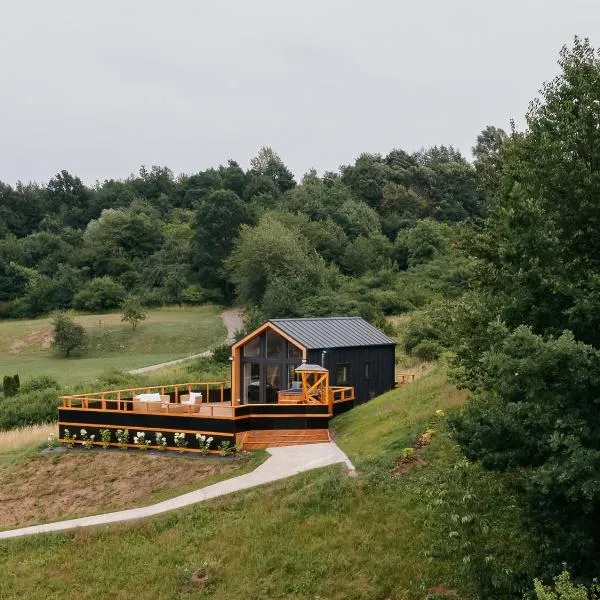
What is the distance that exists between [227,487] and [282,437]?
12.5 ft

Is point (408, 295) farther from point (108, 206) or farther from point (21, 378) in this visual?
point (108, 206)

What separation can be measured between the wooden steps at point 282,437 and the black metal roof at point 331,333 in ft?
10.6

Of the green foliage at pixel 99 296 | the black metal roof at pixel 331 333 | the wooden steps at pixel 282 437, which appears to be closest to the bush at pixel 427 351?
the black metal roof at pixel 331 333

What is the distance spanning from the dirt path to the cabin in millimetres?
18814

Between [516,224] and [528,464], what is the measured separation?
3.33 meters

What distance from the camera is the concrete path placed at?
1745 centimetres

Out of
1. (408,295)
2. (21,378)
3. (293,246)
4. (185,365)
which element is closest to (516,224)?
(185,365)

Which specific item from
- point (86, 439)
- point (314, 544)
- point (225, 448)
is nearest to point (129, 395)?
point (86, 439)

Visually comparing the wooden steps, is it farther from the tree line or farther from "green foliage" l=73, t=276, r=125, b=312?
"green foliage" l=73, t=276, r=125, b=312

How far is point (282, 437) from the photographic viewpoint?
2162cm

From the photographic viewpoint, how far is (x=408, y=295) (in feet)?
181

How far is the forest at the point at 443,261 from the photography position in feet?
33.0

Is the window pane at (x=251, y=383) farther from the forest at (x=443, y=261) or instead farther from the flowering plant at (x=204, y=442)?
the forest at (x=443, y=261)

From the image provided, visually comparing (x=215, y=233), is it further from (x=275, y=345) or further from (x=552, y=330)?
(x=552, y=330)
